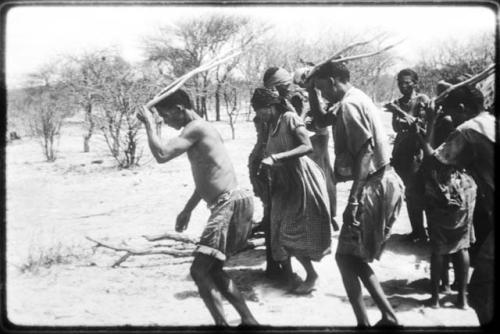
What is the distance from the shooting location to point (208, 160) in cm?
335

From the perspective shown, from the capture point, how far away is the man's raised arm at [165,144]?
3.21 meters

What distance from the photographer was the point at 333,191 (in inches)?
196

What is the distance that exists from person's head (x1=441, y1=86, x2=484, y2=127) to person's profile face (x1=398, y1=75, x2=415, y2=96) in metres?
1.62

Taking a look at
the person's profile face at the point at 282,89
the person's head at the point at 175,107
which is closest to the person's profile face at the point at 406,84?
the person's profile face at the point at 282,89

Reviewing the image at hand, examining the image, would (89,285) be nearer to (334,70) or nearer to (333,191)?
(333,191)

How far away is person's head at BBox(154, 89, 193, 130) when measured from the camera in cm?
340

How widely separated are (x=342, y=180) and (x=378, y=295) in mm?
883

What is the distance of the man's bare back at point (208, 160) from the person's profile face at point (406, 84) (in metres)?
2.50

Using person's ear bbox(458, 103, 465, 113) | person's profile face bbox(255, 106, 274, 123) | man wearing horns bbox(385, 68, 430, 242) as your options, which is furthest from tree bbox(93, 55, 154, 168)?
person's ear bbox(458, 103, 465, 113)

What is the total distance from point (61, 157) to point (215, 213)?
37.2ft

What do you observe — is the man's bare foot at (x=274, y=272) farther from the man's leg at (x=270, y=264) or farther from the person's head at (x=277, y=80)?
the person's head at (x=277, y=80)

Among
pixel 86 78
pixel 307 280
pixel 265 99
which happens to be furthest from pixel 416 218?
pixel 86 78

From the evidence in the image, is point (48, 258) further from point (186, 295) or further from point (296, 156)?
point (296, 156)

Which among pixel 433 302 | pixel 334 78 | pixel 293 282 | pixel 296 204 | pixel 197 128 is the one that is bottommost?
pixel 293 282
